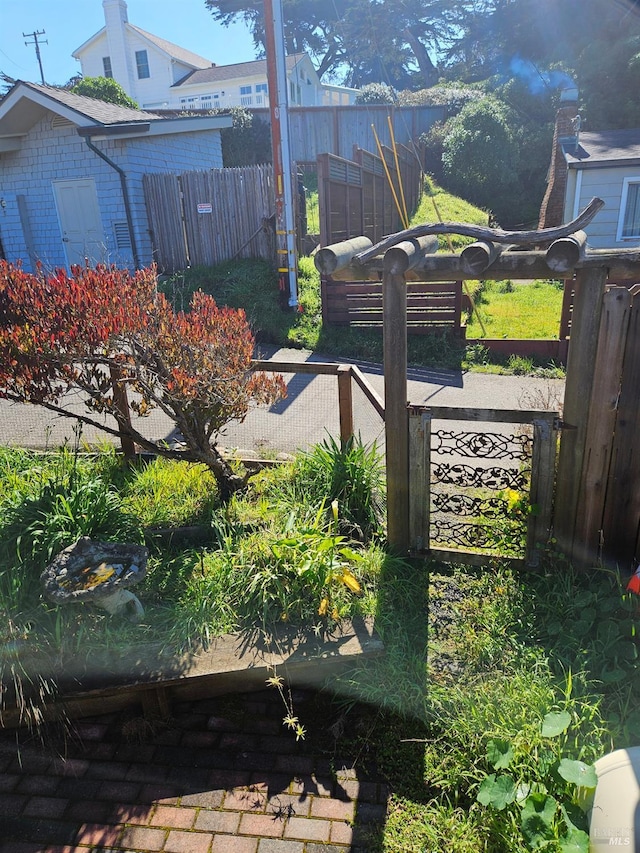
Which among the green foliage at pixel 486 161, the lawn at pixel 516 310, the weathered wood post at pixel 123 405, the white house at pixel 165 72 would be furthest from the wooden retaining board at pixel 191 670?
the white house at pixel 165 72

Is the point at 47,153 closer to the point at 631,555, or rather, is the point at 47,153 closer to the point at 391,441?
the point at 391,441

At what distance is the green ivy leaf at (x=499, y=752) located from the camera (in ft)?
7.96

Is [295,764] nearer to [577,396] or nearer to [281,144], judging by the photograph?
[577,396]

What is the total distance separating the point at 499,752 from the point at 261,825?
102cm

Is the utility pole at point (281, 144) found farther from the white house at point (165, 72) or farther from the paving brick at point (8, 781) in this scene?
the white house at point (165, 72)

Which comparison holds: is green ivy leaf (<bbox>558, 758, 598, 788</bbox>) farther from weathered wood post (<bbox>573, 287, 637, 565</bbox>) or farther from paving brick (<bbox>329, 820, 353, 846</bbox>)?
weathered wood post (<bbox>573, 287, 637, 565</bbox>)

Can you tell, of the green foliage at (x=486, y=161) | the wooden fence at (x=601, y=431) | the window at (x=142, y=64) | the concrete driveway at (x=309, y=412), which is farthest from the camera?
the window at (x=142, y=64)

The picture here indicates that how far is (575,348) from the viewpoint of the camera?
3324 millimetres

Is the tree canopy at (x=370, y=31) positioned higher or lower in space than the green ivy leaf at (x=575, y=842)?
higher

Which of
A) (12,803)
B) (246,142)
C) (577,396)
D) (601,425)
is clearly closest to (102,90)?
(246,142)

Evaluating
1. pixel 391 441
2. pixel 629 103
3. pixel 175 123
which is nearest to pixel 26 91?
pixel 175 123

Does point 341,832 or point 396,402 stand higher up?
point 396,402

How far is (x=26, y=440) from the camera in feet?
19.2

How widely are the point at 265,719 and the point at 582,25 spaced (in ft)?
96.2
